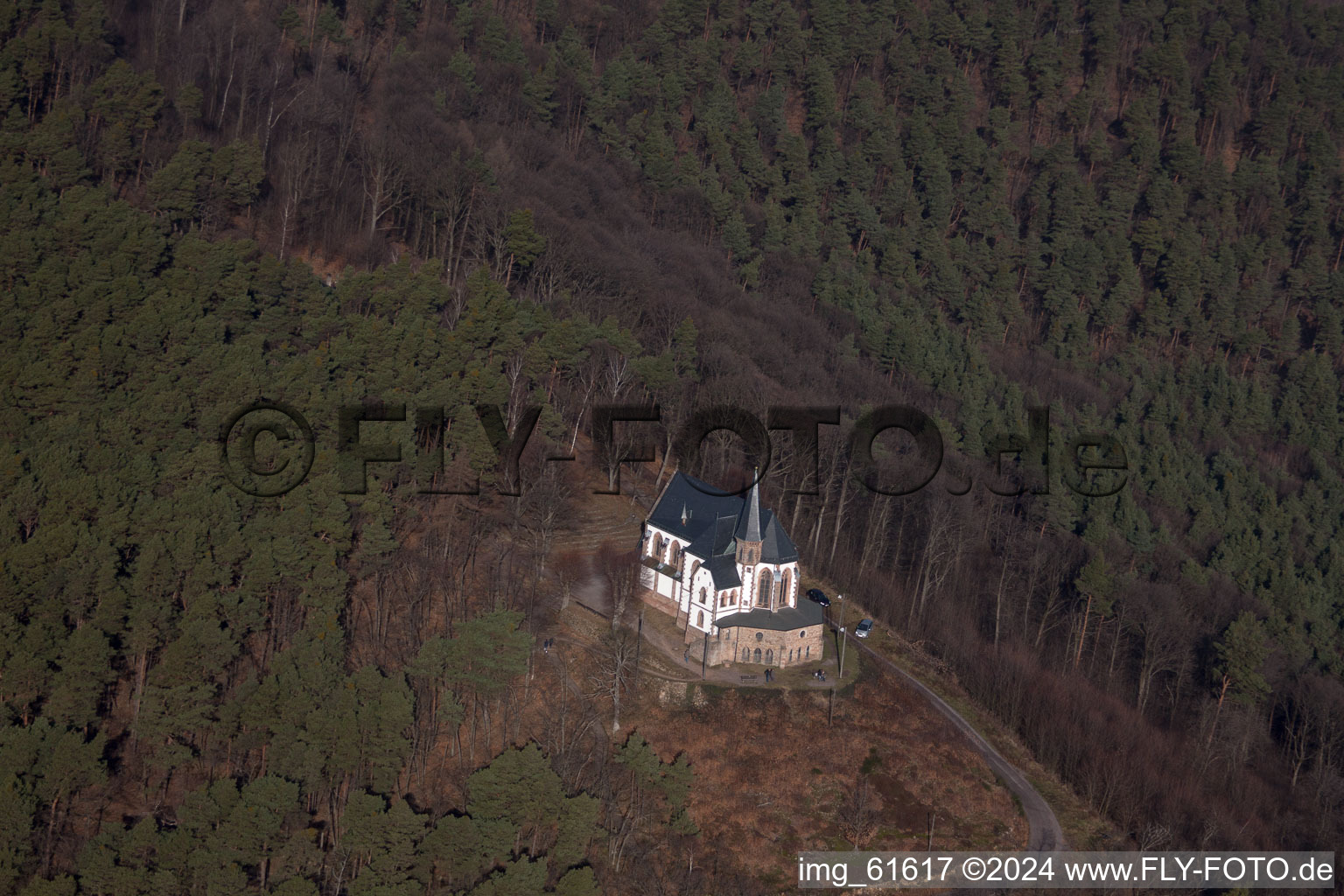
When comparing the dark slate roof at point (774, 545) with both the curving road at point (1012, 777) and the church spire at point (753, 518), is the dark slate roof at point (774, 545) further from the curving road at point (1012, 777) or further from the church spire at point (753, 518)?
the curving road at point (1012, 777)

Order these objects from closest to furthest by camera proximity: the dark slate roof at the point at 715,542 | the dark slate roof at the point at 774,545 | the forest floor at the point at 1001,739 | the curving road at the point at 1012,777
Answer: the curving road at the point at 1012,777 < the forest floor at the point at 1001,739 < the dark slate roof at the point at 774,545 < the dark slate roof at the point at 715,542

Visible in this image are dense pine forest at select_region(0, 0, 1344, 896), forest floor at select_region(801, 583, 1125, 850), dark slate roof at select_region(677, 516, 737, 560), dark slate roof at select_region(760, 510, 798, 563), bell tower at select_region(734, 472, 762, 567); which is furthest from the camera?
dark slate roof at select_region(677, 516, 737, 560)

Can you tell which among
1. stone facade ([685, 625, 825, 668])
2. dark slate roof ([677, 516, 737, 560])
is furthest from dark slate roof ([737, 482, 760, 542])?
stone facade ([685, 625, 825, 668])

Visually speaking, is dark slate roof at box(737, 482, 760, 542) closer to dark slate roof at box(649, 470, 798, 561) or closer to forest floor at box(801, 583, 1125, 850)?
dark slate roof at box(649, 470, 798, 561)

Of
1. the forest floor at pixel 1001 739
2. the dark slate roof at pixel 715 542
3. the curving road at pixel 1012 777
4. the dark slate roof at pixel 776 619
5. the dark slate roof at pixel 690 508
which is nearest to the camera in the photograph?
the curving road at pixel 1012 777

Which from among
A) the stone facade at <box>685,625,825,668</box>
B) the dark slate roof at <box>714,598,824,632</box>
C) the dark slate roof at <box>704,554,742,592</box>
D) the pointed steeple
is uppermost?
the pointed steeple

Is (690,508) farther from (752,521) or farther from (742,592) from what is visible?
(742,592)

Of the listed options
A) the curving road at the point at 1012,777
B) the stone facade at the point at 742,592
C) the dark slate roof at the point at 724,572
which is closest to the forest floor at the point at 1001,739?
the curving road at the point at 1012,777

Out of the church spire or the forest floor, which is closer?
the forest floor
